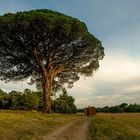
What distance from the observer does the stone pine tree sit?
57.6 metres

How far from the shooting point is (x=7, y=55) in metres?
63.6

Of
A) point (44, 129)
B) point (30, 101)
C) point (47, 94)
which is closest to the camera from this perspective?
point (44, 129)

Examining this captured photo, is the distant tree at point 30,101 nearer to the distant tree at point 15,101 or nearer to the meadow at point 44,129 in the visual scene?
the distant tree at point 15,101

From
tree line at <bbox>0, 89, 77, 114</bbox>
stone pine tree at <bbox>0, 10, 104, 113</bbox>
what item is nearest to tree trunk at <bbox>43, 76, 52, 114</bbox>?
stone pine tree at <bbox>0, 10, 104, 113</bbox>

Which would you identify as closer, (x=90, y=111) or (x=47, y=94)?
(x=47, y=94)

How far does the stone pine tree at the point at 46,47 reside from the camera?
57594 mm

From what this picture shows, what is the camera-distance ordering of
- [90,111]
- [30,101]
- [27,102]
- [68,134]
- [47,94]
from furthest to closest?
[27,102] → [30,101] → [90,111] → [47,94] → [68,134]

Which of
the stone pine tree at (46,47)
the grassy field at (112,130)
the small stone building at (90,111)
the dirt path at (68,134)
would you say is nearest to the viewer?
the dirt path at (68,134)

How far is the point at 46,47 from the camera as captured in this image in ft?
206

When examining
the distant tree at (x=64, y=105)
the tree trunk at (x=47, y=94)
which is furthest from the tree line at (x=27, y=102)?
the tree trunk at (x=47, y=94)

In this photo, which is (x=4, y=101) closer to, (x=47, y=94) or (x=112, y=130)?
(x=47, y=94)

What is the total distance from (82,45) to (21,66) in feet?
39.5

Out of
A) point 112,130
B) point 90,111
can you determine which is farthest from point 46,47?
point 112,130

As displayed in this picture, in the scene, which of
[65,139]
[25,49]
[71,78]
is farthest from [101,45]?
[65,139]
